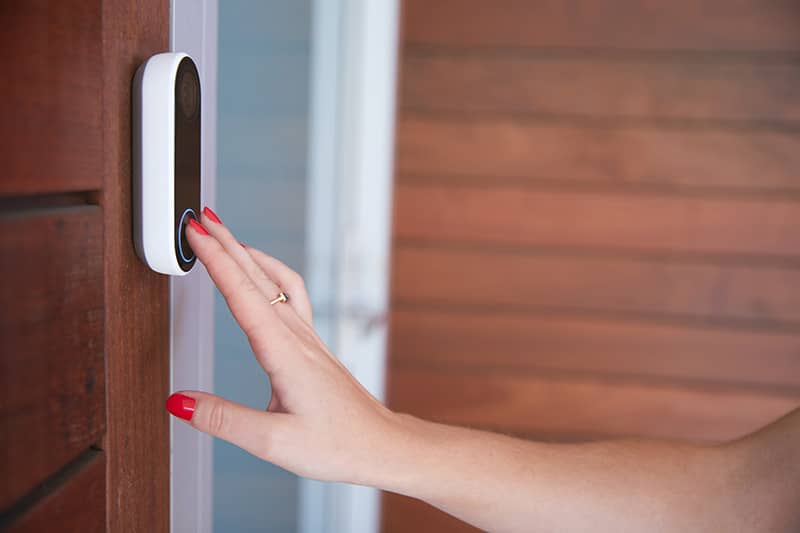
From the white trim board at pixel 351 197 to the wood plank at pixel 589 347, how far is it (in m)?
0.41

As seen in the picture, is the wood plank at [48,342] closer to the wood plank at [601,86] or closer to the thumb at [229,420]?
the thumb at [229,420]

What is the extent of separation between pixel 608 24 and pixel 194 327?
1.75 m

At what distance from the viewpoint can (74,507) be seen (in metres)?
0.41

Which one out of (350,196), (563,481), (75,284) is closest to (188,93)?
(75,284)

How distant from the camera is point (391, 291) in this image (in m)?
2.17

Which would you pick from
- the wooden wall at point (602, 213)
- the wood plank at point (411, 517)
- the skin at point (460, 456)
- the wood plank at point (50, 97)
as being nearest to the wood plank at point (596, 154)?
the wooden wall at point (602, 213)

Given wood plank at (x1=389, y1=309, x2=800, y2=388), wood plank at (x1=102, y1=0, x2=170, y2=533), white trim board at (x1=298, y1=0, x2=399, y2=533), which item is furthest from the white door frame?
wood plank at (x1=389, y1=309, x2=800, y2=388)

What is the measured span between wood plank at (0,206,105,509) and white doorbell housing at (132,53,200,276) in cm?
5

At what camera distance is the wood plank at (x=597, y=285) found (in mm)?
2059

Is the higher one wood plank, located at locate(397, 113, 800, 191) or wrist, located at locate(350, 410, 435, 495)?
wood plank, located at locate(397, 113, 800, 191)

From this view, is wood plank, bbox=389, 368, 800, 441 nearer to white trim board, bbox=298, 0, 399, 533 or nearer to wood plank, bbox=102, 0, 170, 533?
white trim board, bbox=298, 0, 399, 533

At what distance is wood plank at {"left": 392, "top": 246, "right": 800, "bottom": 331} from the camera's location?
2059 millimetres

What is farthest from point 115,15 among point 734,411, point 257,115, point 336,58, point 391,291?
point 734,411

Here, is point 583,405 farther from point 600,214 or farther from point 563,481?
point 563,481
